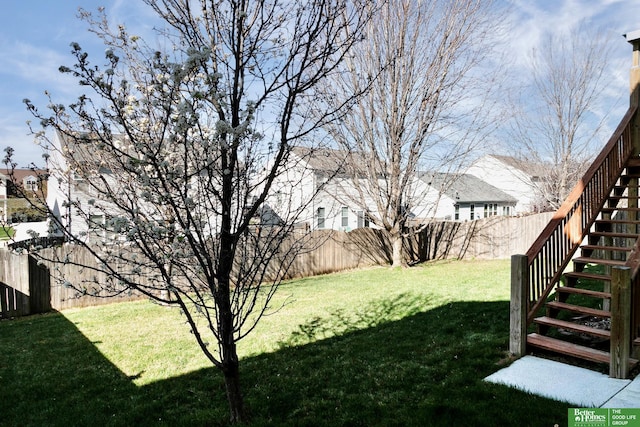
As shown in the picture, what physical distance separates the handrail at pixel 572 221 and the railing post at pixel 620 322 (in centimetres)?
88

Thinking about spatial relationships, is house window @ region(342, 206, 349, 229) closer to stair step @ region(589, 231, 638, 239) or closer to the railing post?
stair step @ region(589, 231, 638, 239)

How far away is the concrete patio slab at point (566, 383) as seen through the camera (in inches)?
142

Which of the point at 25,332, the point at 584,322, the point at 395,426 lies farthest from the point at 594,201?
the point at 25,332

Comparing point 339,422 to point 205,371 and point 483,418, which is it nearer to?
point 483,418

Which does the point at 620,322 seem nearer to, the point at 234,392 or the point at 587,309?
the point at 587,309

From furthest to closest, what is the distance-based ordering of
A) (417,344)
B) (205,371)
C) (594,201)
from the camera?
(594,201), (417,344), (205,371)

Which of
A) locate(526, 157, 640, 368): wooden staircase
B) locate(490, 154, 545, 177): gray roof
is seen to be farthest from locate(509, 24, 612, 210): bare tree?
locate(526, 157, 640, 368): wooden staircase

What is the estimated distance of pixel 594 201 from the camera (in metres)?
6.03

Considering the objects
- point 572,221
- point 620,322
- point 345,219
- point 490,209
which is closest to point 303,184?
point 620,322

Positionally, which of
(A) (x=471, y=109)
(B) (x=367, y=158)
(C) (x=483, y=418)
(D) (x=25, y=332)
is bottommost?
(D) (x=25, y=332)

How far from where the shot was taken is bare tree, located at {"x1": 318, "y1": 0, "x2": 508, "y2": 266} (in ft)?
39.5

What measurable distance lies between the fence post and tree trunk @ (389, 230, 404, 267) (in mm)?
8518

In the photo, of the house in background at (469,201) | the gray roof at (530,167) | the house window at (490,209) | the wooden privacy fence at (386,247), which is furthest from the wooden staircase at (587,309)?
the house window at (490,209)

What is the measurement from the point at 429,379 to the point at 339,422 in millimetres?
1255
